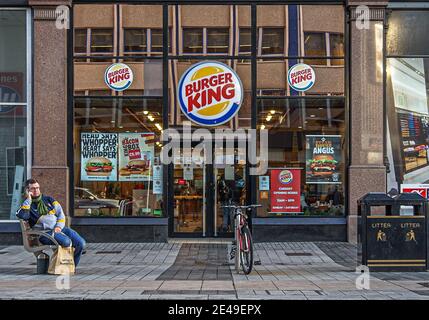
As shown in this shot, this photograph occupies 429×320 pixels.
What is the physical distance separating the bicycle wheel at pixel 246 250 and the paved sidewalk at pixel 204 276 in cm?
21

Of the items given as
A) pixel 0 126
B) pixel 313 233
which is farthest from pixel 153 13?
pixel 313 233

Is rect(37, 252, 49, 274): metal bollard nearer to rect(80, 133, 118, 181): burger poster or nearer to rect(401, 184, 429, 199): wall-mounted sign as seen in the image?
rect(80, 133, 118, 181): burger poster

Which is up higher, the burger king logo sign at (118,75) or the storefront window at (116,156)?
the burger king logo sign at (118,75)

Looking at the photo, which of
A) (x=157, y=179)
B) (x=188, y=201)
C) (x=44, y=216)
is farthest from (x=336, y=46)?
(x=44, y=216)

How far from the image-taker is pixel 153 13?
1467 centimetres

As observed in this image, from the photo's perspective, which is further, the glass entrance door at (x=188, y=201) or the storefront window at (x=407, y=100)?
the glass entrance door at (x=188, y=201)

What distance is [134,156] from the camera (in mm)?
14789

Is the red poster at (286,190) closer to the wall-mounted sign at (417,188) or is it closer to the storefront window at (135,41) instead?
the wall-mounted sign at (417,188)

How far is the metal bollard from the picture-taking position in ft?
33.6

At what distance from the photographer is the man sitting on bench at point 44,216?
393 inches

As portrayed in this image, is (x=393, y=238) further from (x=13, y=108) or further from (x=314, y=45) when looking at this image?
(x=13, y=108)

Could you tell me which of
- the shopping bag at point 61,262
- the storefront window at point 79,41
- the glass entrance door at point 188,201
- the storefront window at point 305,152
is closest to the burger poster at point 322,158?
the storefront window at point 305,152

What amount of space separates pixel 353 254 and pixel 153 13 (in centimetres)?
680
